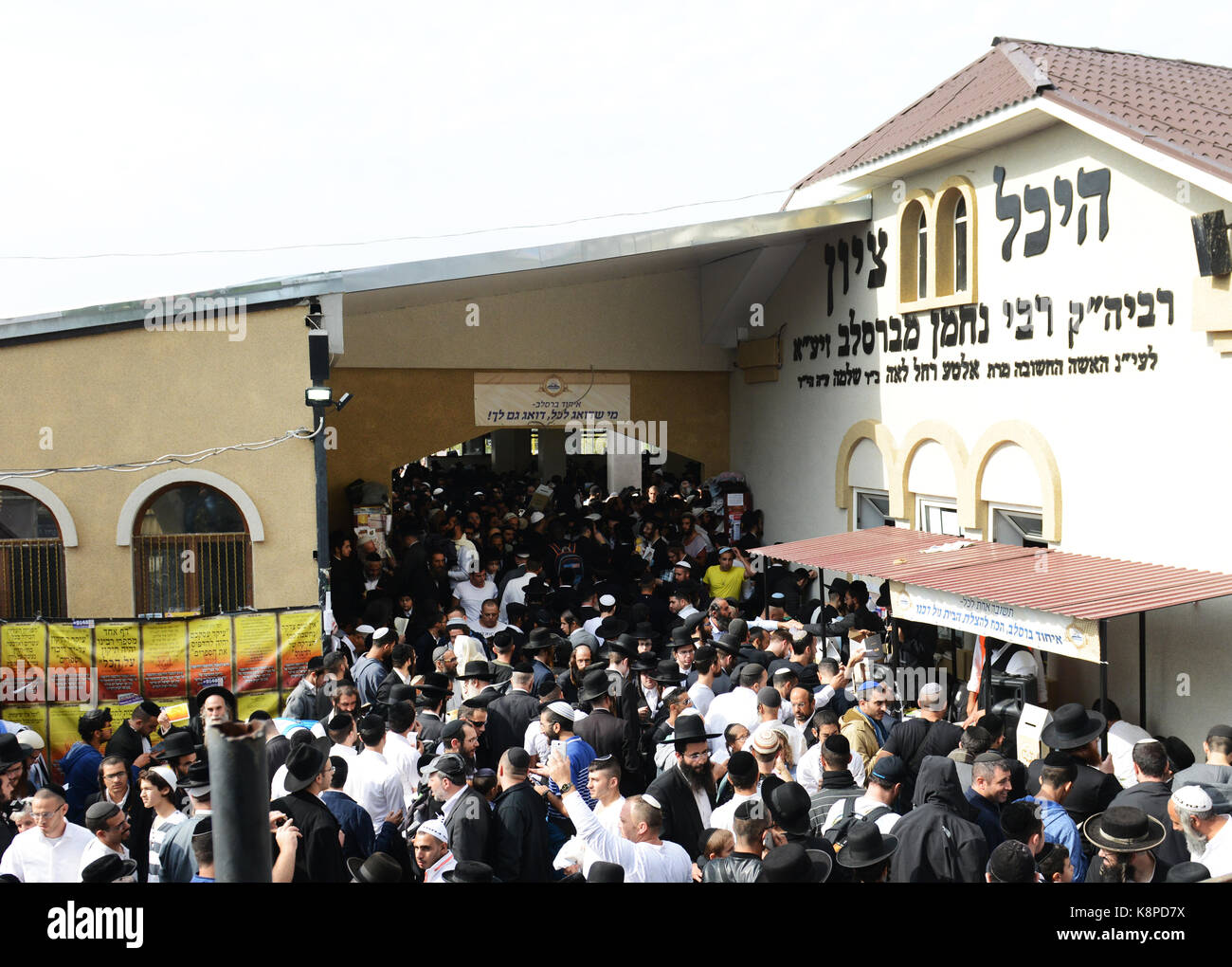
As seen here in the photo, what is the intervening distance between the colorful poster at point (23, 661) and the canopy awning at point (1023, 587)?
7522 mm

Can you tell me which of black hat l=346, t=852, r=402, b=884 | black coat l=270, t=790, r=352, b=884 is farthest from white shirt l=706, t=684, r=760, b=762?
black hat l=346, t=852, r=402, b=884

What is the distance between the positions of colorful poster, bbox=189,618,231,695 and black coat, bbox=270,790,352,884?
499cm

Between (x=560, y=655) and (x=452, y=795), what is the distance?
407 centimetres

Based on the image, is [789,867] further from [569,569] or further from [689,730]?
[569,569]

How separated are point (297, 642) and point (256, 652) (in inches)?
15.1

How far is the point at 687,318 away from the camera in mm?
17844

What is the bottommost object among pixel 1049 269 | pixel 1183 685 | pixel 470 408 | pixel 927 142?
pixel 1183 685

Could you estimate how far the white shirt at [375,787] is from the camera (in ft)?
20.7

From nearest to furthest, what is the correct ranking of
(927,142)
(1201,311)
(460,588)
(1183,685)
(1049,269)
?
(1201,311) < (1183,685) < (1049,269) < (927,142) < (460,588)

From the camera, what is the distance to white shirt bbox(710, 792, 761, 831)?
5.67 metres

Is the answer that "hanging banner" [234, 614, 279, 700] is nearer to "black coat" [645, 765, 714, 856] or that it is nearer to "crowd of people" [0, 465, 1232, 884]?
"crowd of people" [0, 465, 1232, 884]

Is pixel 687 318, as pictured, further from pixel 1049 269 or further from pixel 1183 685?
pixel 1183 685

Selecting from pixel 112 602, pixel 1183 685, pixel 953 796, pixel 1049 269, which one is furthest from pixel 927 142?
pixel 112 602

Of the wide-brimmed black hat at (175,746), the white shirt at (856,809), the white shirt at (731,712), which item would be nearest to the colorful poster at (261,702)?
the wide-brimmed black hat at (175,746)
